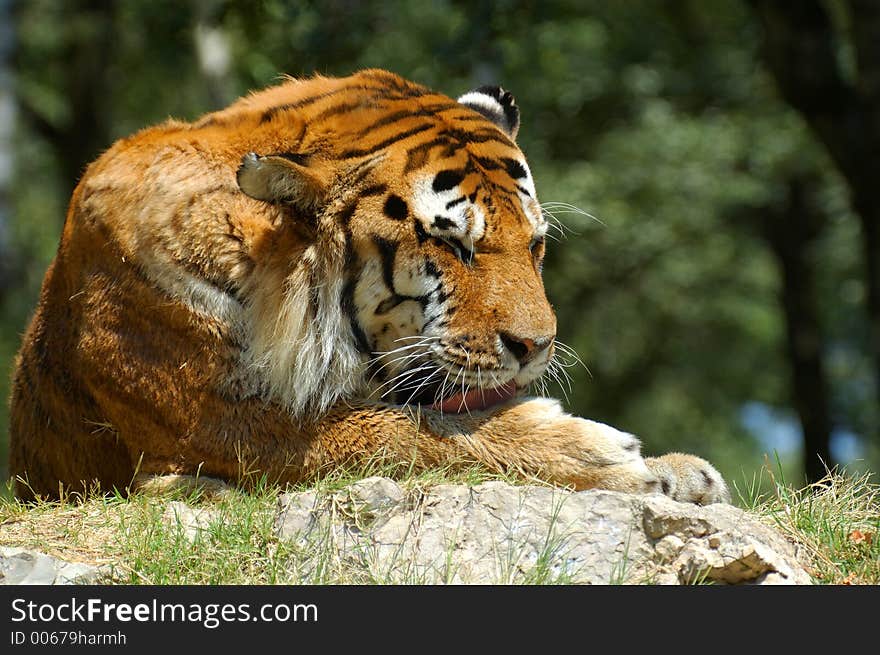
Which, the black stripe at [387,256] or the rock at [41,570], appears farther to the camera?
the black stripe at [387,256]

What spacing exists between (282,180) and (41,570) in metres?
1.73

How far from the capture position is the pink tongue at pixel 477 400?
4.98m

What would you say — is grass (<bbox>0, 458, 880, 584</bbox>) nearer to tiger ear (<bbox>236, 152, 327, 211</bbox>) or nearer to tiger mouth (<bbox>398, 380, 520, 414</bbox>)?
tiger mouth (<bbox>398, 380, 520, 414</bbox>)

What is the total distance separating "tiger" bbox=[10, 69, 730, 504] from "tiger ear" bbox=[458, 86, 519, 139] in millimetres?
764

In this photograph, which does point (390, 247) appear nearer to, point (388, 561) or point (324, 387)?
point (324, 387)

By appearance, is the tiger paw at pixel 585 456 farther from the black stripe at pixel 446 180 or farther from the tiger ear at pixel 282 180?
the tiger ear at pixel 282 180

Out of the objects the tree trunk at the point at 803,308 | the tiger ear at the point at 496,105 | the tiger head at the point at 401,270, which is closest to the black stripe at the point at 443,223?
the tiger head at the point at 401,270

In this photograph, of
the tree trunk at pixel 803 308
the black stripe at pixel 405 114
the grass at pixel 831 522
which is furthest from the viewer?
the tree trunk at pixel 803 308

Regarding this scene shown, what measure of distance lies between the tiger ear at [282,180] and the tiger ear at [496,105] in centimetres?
123

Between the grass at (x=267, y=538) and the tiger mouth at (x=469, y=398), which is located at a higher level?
the tiger mouth at (x=469, y=398)

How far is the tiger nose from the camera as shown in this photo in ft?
15.6

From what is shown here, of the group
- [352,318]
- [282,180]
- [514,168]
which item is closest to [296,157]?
[282,180]
